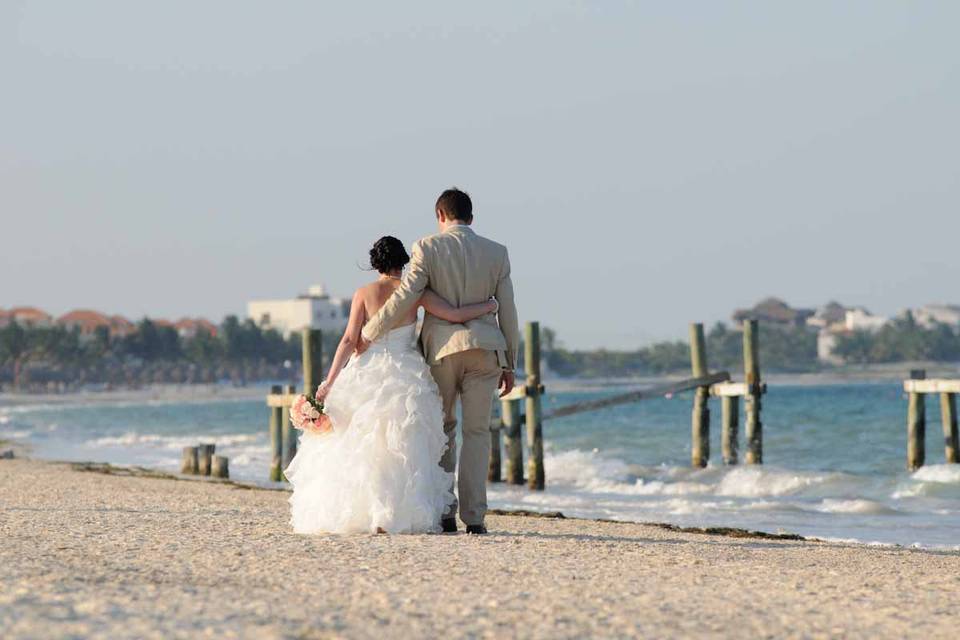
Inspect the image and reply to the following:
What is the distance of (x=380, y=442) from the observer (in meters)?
8.09

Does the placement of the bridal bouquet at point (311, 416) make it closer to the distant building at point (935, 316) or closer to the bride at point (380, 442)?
the bride at point (380, 442)

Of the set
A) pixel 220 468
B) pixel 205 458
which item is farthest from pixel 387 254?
pixel 205 458

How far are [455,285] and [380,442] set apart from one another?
37.8 inches

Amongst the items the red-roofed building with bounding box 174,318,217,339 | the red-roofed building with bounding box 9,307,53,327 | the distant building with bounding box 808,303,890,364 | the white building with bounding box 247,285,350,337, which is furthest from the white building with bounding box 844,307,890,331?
the red-roofed building with bounding box 9,307,53,327

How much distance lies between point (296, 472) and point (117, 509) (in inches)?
104

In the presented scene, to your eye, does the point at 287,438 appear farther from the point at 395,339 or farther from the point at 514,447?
the point at 395,339

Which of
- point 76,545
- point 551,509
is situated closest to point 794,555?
point 76,545

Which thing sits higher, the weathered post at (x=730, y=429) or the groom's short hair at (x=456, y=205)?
the groom's short hair at (x=456, y=205)

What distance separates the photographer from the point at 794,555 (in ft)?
27.7

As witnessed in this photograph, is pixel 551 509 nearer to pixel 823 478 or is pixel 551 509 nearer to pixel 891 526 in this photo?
pixel 891 526

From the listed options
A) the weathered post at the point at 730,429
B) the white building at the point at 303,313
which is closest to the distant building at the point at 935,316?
the white building at the point at 303,313

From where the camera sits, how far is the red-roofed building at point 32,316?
511ft

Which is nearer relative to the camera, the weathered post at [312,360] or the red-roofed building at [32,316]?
the weathered post at [312,360]

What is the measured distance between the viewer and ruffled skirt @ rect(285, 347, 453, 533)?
8.03 m
